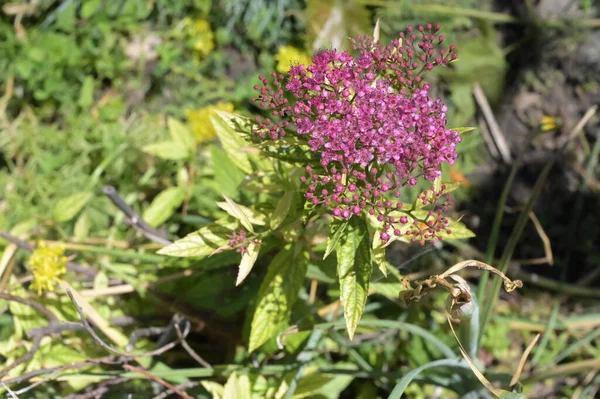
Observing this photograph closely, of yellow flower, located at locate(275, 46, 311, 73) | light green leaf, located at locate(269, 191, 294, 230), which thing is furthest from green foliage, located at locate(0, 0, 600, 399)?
yellow flower, located at locate(275, 46, 311, 73)

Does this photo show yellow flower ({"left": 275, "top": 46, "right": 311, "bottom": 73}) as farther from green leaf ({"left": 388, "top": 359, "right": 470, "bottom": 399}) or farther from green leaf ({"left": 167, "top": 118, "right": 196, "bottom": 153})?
green leaf ({"left": 388, "top": 359, "right": 470, "bottom": 399})

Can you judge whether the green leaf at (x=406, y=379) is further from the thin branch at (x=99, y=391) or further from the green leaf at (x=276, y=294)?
the thin branch at (x=99, y=391)

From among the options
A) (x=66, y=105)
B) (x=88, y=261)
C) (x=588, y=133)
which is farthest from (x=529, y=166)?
(x=66, y=105)

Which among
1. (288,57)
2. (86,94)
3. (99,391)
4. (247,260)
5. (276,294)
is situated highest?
(288,57)

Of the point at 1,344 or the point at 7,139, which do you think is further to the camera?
the point at 7,139

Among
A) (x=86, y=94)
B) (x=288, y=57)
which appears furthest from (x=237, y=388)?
(x=86, y=94)

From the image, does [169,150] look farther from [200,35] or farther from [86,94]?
[200,35]

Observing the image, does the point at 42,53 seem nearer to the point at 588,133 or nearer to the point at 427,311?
the point at 427,311
